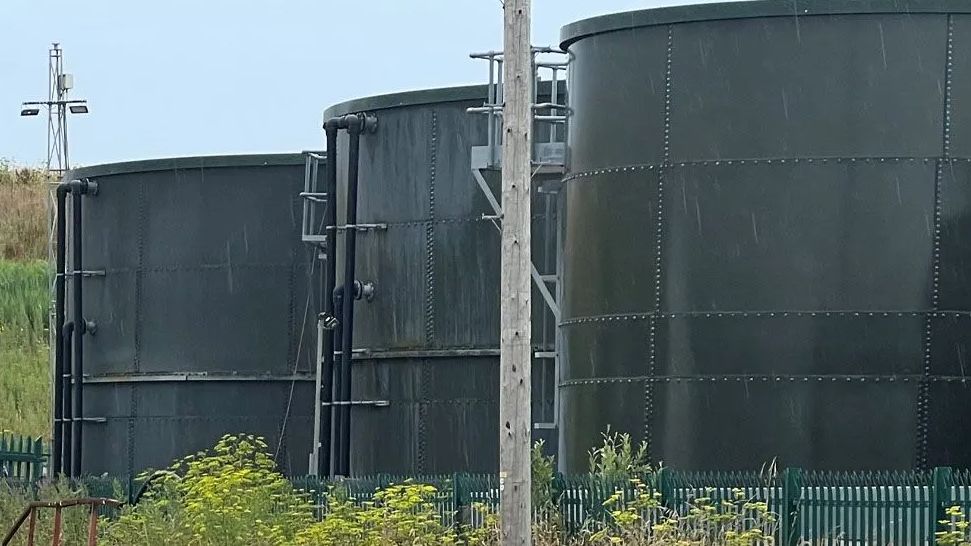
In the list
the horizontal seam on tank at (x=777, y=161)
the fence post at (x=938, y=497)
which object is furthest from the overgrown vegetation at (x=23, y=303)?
the fence post at (x=938, y=497)

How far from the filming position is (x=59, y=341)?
1248 inches

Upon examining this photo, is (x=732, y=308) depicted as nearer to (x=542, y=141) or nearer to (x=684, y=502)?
(x=684, y=502)

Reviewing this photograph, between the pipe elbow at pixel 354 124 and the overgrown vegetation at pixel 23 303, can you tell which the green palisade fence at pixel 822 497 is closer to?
the pipe elbow at pixel 354 124

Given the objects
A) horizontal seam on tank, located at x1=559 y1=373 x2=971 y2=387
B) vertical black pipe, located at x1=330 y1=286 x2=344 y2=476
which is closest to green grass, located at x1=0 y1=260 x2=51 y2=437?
vertical black pipe, located at x1=330 y1=286 x2=344 y2=476

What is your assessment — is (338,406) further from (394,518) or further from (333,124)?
(394,518)

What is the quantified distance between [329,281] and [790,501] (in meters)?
10.4

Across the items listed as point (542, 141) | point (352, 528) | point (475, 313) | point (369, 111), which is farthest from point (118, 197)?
point (352, 528)

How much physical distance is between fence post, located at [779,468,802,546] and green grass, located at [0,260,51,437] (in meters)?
33.9

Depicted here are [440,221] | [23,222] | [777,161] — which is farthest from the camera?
[23,222]

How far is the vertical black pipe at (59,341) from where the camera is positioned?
31.6 meters

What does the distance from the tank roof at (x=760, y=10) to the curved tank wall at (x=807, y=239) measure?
0.9 inches

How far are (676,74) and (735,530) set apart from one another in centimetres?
483

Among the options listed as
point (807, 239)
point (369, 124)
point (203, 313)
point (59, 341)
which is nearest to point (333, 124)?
point (369, 124)

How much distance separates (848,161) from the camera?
61.9 ft
